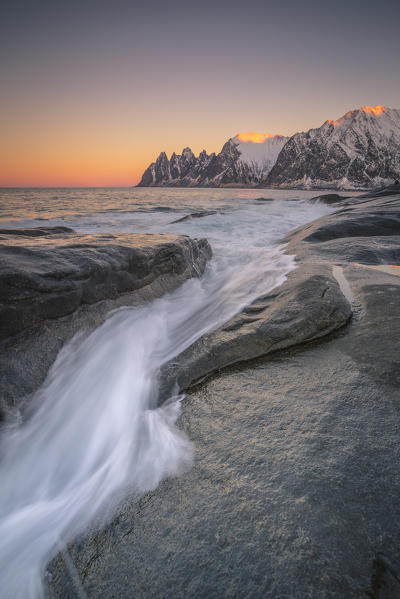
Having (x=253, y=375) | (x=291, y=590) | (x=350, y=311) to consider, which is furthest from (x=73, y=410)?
(x=350, y=311)

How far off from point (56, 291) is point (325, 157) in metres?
134

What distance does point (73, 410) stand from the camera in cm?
185

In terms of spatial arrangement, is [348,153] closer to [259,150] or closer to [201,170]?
[259,150]

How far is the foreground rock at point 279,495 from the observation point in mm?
752

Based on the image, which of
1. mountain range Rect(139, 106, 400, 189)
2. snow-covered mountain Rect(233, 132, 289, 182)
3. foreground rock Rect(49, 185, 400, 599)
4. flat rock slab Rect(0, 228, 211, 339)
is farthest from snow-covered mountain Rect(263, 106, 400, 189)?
foreground rock Rect(49, 185, 400, 599)

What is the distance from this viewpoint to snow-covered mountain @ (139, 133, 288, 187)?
149 metres

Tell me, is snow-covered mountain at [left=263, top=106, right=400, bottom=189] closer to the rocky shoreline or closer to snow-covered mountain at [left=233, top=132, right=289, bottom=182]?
snow-covered mountain at [left=233, top=132, right=289, bottom=182]

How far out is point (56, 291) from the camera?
2.16 m

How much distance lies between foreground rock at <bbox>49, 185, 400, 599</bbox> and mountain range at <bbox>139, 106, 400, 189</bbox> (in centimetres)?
11656

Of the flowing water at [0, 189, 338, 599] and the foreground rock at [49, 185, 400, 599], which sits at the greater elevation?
the foreground rock at [49, 185, 400, 599]

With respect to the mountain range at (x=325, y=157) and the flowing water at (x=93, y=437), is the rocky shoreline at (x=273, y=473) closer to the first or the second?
the flowing water at (x=93, y=437)

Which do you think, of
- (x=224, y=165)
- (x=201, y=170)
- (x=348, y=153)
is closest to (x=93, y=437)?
(x=348, y=153)

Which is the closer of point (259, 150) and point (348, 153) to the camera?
point (348, 153)

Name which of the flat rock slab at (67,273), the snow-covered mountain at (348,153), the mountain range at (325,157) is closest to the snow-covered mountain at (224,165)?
the mountain range at (325,157)
